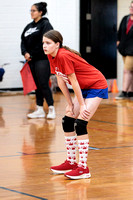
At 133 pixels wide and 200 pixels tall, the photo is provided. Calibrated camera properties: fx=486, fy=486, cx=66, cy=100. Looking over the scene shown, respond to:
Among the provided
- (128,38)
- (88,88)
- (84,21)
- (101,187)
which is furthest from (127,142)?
(84,21)

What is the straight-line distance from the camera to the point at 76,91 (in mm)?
3955

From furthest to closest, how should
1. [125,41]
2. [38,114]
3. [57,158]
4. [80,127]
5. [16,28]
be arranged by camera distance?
Answer: 1. [16,28]
2. [125,41]
3. [38,114]
4. [57,158]
5. [80,127]

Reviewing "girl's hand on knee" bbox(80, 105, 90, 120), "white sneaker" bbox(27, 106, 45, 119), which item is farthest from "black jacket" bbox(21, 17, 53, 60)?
"girl's hand on knee" bbox(80, 105, 90, 120)

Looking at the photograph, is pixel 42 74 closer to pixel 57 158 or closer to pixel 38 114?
pixel 38 114

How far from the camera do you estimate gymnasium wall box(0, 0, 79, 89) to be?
11.6 metres

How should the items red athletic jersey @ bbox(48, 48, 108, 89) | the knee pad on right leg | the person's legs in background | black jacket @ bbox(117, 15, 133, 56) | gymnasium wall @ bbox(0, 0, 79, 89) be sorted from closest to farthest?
1. red athletic jersey @ bbox(48, 48, 108, 89)
2. the knee pad on right leg
3. black jacket @ bbox(117, 15, 133, 56)
4. the person's legs in background
5. gymnasium wall @ bbox(0, 0, 79, 89)

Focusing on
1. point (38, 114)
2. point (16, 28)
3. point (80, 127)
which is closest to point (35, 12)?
point (38, 114)

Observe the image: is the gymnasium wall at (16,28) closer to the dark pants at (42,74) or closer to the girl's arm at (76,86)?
the dark pants at (42,74)

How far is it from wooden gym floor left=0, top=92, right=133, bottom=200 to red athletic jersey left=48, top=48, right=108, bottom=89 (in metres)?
0.76

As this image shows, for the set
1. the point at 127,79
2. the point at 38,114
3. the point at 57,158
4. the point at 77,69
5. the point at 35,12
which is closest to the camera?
the point at 77,69

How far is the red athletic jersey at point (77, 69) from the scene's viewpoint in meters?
3.92

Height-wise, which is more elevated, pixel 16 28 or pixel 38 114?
pixel 16 28

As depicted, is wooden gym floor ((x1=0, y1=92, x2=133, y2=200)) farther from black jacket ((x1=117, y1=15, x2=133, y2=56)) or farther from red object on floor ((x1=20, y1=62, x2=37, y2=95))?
black jacket ((x1=117, y1=15, x2=133, y2=56))

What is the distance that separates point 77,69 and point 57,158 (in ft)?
3.42
